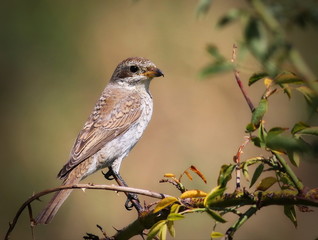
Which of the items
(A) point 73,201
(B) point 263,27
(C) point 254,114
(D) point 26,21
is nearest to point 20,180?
(A) point 73,201

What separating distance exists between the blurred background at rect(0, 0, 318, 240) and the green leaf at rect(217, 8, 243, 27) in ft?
17.8

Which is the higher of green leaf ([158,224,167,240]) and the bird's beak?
the bird's beak

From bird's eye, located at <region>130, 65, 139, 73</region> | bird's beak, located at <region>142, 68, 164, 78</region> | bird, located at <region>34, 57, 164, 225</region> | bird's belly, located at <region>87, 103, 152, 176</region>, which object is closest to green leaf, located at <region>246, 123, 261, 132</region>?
bird, located at <region>34, 57, 164, 225</region>

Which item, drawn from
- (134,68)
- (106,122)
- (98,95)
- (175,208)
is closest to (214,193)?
(175,208)

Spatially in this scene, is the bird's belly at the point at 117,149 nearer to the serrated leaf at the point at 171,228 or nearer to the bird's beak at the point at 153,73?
the bird's beak at the point at 153,73

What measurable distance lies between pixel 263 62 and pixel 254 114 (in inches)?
21.2

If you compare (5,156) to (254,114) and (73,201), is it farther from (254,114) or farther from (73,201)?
(254,114)

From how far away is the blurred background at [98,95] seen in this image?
6.54 m

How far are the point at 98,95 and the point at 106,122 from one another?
2.60m

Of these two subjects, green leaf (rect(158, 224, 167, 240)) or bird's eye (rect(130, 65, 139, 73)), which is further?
bird's eye (rect(130, 65, 139, 73))

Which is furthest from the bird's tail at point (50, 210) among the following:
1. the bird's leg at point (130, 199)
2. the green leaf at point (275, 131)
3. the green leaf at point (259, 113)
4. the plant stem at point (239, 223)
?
the green leaf at point (275, 131)

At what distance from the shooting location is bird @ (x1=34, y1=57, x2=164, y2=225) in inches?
173

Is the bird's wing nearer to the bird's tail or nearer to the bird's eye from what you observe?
the bird's eye

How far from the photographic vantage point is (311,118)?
141 cm
